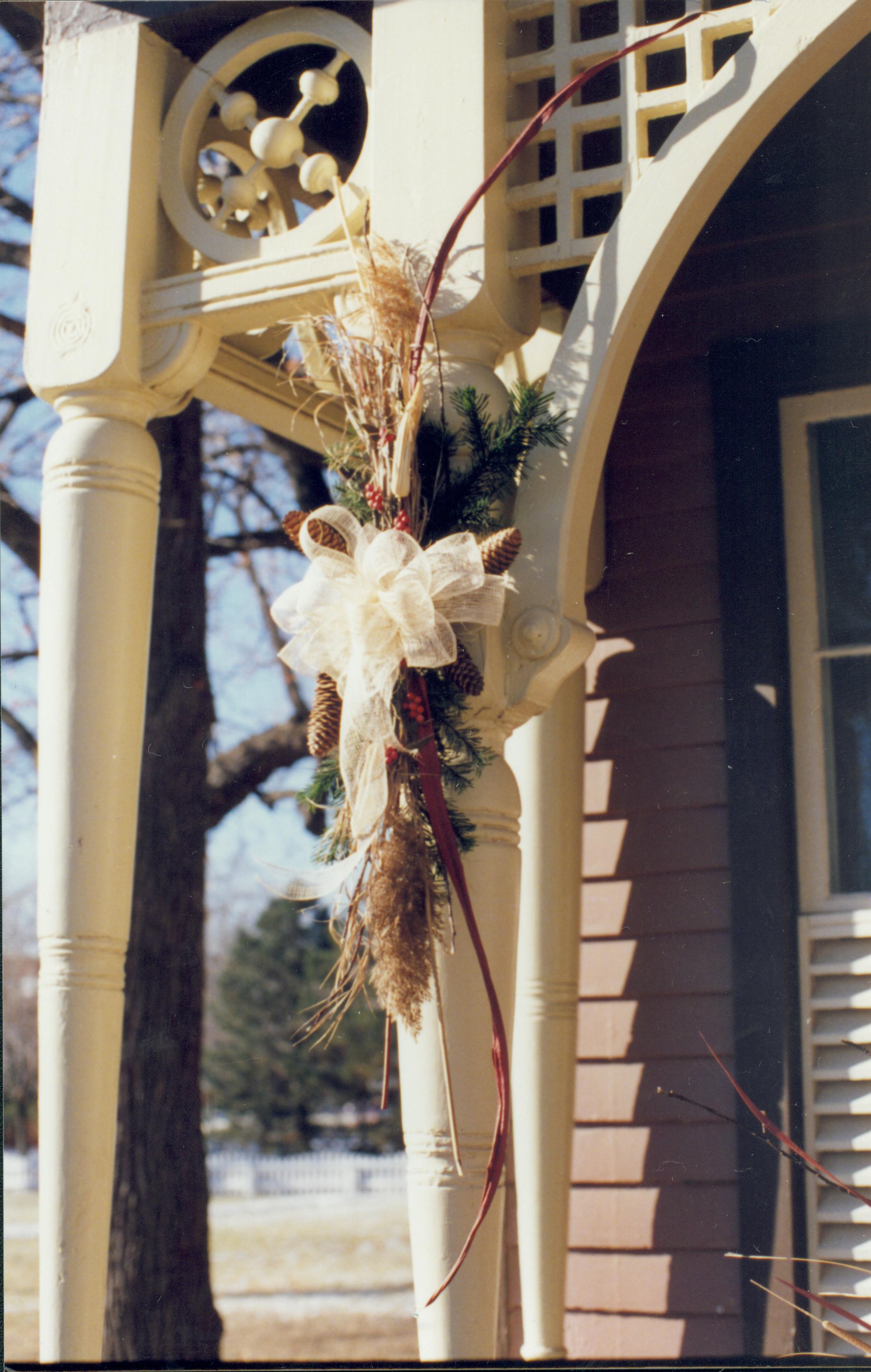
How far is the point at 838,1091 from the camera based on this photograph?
3.52 meters

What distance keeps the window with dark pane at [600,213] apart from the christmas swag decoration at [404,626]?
5.73 ft

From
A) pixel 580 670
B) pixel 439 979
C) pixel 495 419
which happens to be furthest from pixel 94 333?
pixel 580 670

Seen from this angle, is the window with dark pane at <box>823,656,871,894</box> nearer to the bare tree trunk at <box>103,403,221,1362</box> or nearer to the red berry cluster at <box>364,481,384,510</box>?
the red berry cluster at <box>364,481,384,510</box>

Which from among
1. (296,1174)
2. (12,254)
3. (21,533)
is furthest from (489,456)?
(296,1174)

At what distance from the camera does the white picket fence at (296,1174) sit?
65.0 feet

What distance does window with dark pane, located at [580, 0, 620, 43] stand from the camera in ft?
11.9

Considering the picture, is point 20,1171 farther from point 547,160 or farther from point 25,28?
point 547,160

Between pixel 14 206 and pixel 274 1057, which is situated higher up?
pixel 14 206

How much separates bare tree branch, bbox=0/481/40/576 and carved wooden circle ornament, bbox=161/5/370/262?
3188mm

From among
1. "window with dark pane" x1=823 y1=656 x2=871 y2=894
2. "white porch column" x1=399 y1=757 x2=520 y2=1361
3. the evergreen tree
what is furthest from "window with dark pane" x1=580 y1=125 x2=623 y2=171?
the evergreen tree

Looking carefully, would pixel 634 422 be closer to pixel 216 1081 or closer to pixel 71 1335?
pixel 71 1335

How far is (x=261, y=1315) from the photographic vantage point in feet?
41.1

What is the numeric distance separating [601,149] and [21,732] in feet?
12.2

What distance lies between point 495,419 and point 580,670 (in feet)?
5.24
